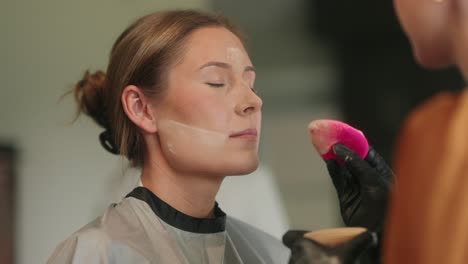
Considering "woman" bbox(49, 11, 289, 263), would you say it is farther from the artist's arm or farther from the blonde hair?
the artist's arm

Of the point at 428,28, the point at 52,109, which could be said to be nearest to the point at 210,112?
the point at 428,28

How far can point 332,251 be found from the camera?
659mm

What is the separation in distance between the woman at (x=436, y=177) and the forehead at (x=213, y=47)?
0.50 meters

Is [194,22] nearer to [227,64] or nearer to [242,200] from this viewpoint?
[227,64]

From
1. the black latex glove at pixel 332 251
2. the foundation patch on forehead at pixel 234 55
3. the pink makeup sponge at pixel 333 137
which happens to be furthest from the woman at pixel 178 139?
the black latex glove at pixel 332 251

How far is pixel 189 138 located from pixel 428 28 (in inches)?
20.1

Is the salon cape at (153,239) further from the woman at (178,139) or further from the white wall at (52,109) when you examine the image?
the white wall at (52,109)

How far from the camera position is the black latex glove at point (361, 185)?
805 millimetres

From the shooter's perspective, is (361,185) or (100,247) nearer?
(361,185)

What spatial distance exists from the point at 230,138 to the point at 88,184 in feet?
2.53

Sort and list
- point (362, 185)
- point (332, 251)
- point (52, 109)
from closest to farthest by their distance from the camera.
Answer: point (332, 251)
point (362, 185)
point (52, 109)

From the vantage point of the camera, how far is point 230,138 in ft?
3.36

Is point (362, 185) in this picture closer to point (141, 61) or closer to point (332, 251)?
point (332, 251)

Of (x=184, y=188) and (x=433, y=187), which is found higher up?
(x=433, y=187)
